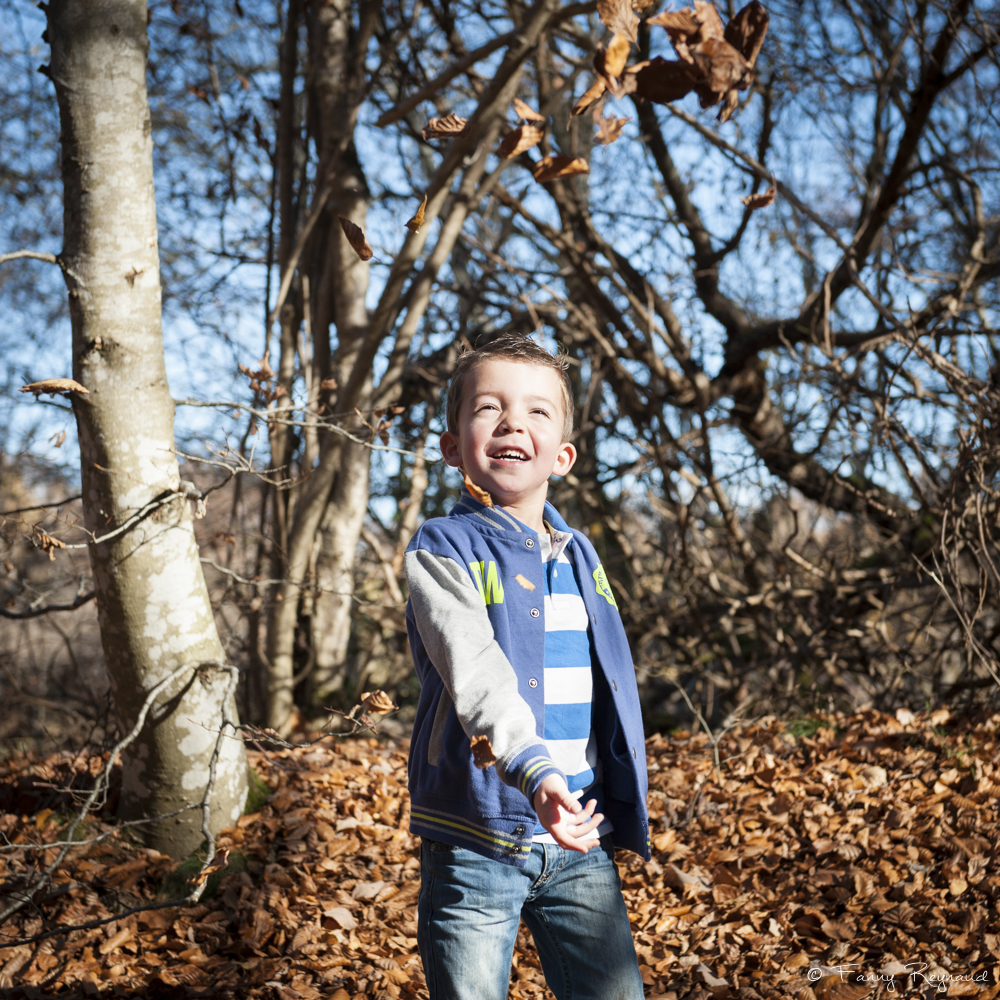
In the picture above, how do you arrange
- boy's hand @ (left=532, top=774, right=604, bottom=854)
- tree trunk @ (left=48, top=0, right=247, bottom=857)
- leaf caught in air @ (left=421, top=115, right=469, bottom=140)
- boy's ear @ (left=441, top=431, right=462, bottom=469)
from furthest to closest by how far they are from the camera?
tree trunk @ (left=48, top=0, right=247, bottom=857)
leaf caught in air @ (left=421, top=115, right=469, bottom=140)
boy's ear @ (left=441, top=431, right=462, bottom=469)
boy's hand @ (left=532, top=774, right=604, bottom=854)

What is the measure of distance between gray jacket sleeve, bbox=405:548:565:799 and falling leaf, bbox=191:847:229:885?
1.54 metres

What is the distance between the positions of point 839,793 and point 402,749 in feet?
7.54

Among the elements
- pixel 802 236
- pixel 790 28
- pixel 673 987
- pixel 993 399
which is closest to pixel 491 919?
pixel 673 987

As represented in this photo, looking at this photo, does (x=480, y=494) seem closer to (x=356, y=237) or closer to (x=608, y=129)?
(x=356, y=237)

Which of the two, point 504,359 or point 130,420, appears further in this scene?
point 130,420

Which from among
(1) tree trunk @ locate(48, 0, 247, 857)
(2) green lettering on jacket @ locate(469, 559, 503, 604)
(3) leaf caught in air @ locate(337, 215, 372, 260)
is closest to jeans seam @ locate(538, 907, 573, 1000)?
(2) green lettering on jacket @ locate(469, 559, 503, 604)

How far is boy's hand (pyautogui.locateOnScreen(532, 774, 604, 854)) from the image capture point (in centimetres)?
125

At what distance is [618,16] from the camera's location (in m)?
1.92

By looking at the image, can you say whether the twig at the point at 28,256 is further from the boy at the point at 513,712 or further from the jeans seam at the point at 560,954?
the jeans seam at the point at 560,954

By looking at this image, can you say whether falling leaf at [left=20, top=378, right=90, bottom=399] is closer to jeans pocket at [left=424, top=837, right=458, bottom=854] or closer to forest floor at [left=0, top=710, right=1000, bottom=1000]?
forest floor at [left=0, top=710, right=1000, bottom=1000]

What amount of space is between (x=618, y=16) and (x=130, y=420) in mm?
1993

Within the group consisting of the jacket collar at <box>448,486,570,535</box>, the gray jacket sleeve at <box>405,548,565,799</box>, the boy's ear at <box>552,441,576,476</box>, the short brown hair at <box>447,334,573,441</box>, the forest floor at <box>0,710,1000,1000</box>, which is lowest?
the forest floor at <box>0,710,1000,1000</box>

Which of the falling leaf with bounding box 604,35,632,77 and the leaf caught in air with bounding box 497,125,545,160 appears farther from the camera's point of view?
the leaf caught in air with bounding box 497,125,545,160

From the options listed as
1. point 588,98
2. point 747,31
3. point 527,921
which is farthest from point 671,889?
point 747,31
